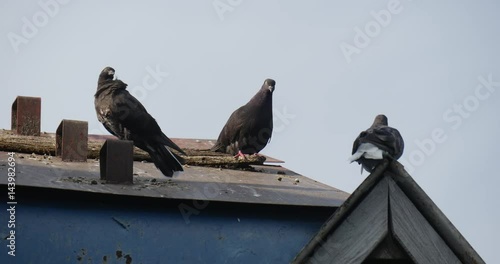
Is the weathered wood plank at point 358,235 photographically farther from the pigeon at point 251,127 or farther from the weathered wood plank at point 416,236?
the pigeon at point 251,127

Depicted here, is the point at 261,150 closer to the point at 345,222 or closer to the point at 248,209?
the point at 248,209

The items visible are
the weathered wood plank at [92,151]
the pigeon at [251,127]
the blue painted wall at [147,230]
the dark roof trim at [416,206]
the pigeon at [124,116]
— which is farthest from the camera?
the pigeon at [251,127]

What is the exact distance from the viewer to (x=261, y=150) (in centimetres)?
978

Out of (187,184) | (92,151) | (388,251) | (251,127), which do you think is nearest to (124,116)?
(92,151)

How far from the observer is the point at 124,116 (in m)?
8.22

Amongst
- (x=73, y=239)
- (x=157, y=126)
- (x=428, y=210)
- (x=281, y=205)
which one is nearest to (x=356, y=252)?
(x=428, y=210)

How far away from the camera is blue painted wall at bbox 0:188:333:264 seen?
16.5 ft

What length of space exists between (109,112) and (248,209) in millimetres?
3016

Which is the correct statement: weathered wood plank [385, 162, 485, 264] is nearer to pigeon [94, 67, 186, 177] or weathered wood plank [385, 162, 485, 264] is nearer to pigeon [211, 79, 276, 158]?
pigeon [94, 67, 186, 177]

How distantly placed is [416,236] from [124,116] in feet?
20.9

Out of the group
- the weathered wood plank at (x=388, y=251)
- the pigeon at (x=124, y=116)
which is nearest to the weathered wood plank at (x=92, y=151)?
the pigeon at (x=124, y=116)

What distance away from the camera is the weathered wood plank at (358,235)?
2.05 metres

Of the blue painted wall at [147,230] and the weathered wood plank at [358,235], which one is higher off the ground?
the weathered wood plank at [358,235]

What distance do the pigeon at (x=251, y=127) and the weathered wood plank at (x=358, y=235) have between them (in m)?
6.62
